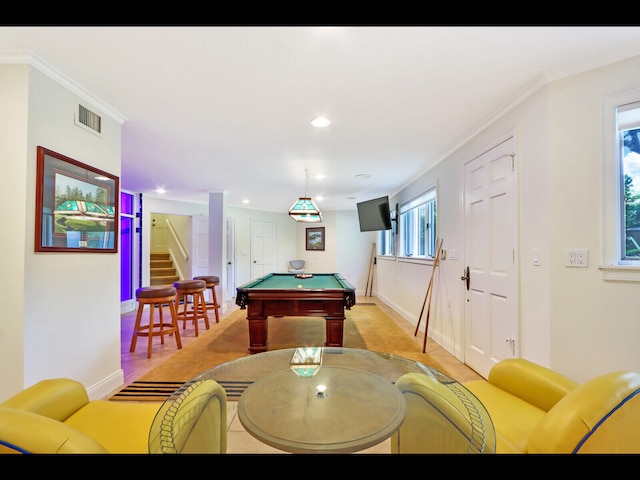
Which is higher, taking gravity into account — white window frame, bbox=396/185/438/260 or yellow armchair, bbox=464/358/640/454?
white window frame, bbox=396/185/438/260

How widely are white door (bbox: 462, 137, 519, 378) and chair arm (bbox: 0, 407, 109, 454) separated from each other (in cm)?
266

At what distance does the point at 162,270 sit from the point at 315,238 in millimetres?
4025

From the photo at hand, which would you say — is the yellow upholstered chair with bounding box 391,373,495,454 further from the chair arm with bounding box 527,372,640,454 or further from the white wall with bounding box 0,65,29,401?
the white wall with bounding box 0,65,29,401

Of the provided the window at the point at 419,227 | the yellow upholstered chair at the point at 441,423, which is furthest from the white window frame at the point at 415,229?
the yellow upholstered chair at the point at 441,423

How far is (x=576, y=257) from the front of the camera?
6.19 feet

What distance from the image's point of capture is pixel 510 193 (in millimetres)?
2418

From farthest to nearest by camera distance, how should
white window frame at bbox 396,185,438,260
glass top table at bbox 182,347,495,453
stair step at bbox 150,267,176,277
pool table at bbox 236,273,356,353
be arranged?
stair step at bbox 150,267,176,277 → white window frame at bbox 396,185,438,260 → pool table at bbox 236,273,356,353 → glass top table at bbox 182,347,495,453

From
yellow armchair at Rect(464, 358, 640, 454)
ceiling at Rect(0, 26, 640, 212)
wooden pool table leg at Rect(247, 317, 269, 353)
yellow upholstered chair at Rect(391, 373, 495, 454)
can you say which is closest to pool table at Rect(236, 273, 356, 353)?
wooden pool table leg at Rect(247, 317, 269, 353)

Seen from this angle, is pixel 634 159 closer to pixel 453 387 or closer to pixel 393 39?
pixel 393 39

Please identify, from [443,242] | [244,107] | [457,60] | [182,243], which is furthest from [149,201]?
[457,60]

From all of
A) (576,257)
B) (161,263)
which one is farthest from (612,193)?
(161,263)

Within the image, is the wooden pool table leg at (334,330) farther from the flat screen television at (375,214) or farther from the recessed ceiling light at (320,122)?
the flat screen television at (375,214)

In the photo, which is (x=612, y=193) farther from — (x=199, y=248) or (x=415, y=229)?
(x=199, y=248)

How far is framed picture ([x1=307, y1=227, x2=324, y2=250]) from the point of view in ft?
27.9
